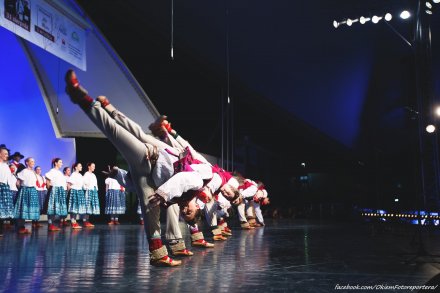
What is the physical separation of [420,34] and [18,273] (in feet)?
21.1

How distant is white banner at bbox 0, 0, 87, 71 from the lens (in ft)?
21.7

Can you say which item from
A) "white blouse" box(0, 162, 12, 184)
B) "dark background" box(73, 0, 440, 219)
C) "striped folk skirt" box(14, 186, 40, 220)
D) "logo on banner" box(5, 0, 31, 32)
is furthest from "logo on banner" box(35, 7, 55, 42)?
"striped folk skirt" box(14, 186, 40, 220)

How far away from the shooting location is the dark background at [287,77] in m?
7.14

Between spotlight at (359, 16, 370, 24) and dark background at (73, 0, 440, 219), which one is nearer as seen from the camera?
spotlight at (359, 16, 370, 24)

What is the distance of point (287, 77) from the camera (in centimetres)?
870

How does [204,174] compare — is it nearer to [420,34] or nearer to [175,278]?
[175,278]

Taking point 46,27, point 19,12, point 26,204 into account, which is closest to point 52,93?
point 46,27

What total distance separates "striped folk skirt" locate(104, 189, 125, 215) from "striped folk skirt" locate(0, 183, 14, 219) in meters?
3.27

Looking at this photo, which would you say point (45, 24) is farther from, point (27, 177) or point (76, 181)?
point (76, 181)

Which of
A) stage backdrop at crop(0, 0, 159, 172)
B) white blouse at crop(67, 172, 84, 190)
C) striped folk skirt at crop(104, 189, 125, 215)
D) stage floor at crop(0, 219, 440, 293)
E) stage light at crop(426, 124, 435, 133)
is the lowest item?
stage floor at crop(0, 219, 440, 293)

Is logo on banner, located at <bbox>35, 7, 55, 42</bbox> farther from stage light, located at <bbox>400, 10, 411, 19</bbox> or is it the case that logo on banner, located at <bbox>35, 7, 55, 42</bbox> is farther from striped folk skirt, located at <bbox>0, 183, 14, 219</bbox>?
stage light, located at <bbox>400, 10, 411, 19</bbox>

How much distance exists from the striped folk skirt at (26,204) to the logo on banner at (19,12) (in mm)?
2726

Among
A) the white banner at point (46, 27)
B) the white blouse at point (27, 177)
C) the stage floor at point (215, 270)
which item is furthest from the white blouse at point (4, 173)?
the stage floor at point (215, 270)

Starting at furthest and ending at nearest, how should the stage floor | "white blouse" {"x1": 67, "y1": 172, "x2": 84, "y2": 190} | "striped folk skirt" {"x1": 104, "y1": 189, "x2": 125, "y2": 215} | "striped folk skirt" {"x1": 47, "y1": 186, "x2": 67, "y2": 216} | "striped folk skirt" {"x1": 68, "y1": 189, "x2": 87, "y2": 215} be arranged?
"striped folk skirt" {"x1": 104, "y1": 189, "x2": 125, "y2": 215} < "white blouse" {"x1": 67, "y1": 172, "x2": 84, "y2": 190} < "striped folk skirt" {"x1": 68, "y1": 189, "x2": 87, "y2": 215} < "striped folk skirt" {"x1": 47, "y1": 186, "x2": 67, "y2": 216} < the stage floor
